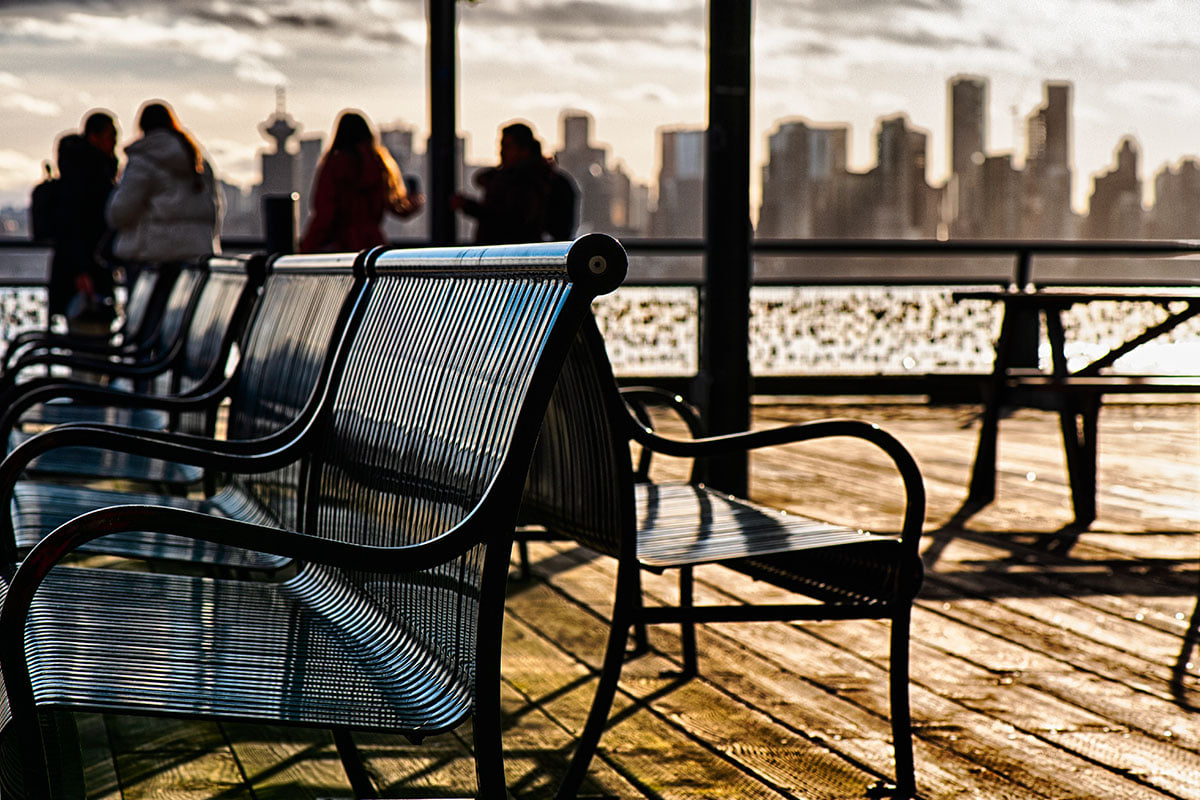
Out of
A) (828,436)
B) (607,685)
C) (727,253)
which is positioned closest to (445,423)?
(607,685)

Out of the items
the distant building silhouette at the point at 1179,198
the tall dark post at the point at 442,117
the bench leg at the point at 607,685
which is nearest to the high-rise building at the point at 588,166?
the distant building silhouette at the point at 1179,198

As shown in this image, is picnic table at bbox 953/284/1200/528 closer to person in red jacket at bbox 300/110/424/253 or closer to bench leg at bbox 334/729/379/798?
person in red jacket at bbox 300/110/424/253

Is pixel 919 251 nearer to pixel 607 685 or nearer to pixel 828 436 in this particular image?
pixel 828 436

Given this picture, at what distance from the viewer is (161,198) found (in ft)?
26.2

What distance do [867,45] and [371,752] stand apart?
61.1m

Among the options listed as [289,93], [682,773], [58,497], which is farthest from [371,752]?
[289,93]

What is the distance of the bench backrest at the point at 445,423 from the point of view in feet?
6.57

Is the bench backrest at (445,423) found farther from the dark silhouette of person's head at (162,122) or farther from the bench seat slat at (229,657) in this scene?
the dark silhouette of person's head at (162,122)

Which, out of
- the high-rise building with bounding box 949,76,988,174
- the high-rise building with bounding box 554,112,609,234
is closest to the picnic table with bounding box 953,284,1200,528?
the high-rise building with bounding box 554,112,609,234

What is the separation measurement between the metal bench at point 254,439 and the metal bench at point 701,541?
489 millimetres

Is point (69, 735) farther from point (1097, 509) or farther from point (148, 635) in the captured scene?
point (1097, 509)

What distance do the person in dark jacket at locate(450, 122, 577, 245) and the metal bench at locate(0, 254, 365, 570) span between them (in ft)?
11.5

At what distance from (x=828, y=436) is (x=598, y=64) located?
45.6m

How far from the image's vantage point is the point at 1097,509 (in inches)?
272
